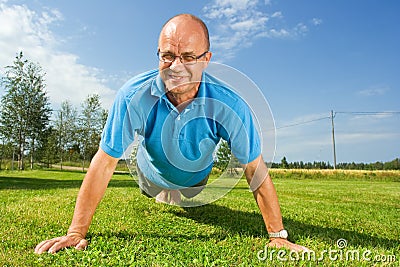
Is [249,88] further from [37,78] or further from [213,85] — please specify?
[37,78]

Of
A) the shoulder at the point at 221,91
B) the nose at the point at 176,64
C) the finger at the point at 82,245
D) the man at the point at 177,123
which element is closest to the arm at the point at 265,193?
the man at the point at 177,123

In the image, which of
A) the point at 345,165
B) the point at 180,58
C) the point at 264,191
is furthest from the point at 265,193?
the point at 345,165

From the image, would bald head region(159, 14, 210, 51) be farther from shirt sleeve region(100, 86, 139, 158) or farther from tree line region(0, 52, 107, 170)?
tree line region(0, 52, 107, 170)

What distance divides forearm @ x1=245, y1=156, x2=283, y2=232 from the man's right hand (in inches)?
57.0

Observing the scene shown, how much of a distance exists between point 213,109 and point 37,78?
2902 centimetres

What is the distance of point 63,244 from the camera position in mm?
2695

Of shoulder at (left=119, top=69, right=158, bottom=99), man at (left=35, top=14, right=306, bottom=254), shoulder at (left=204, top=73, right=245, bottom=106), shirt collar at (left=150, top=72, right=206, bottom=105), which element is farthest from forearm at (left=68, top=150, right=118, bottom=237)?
shoulder at (left=204, top=73, right=245, bottom=106)

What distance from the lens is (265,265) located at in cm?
246

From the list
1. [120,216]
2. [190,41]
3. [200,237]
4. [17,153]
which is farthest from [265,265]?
[17,153]

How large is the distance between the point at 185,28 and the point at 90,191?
57.9 inches

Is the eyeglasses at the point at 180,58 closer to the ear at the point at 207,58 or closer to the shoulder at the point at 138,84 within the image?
the ear at the point at 207,58

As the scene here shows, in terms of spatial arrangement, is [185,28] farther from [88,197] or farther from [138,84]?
[88,197]

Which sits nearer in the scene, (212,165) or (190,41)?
(190,41)

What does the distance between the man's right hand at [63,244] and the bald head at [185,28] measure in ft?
5.67
